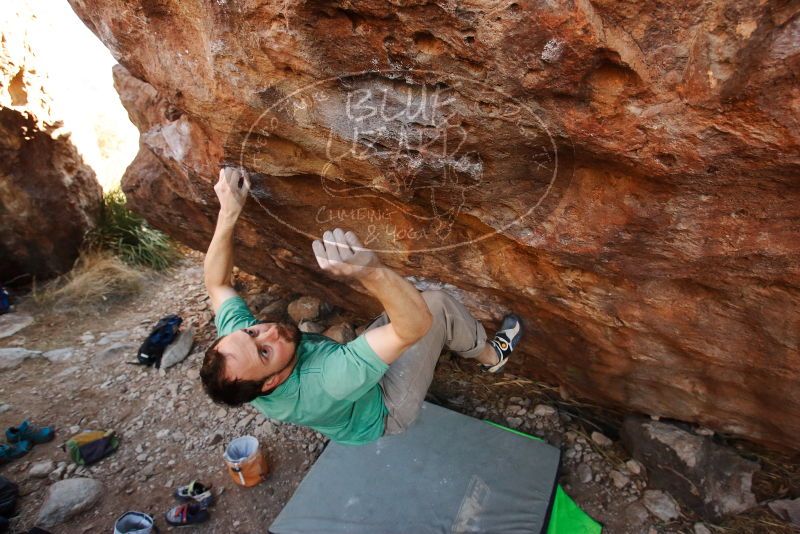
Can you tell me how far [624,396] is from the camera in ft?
9.46

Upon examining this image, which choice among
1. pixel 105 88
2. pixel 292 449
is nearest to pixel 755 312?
pixel 292 449

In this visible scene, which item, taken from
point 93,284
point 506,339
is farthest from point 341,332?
point 93,284

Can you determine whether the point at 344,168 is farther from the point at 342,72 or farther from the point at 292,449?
the point at 292,449

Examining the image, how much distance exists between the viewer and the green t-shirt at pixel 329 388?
1877mm

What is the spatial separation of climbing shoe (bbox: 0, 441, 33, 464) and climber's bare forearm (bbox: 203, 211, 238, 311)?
1.85 metres

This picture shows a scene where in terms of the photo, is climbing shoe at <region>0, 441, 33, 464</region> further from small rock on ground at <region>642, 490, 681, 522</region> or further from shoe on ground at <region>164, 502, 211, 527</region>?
small rock on ground at <region>642, 490, 681, 522</region>

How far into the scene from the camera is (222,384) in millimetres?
1953

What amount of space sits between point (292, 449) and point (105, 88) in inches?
255

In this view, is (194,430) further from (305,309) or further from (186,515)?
(305,309)

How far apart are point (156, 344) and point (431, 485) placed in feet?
7.72

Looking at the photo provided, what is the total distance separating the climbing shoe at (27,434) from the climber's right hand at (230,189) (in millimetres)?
2147

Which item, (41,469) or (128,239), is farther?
(128,239)

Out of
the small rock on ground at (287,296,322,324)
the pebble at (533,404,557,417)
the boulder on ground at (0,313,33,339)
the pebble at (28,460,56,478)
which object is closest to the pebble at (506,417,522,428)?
the pebble at (533,404,557,417)

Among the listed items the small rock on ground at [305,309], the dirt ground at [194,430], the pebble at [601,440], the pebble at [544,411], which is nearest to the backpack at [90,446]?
the dirt ground at [194,430]
